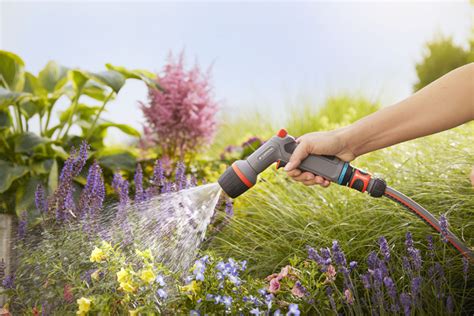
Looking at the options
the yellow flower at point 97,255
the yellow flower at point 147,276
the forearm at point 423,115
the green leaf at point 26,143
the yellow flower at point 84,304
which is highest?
the forearm at point 423,115

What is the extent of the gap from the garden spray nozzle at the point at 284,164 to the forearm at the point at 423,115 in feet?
0.45

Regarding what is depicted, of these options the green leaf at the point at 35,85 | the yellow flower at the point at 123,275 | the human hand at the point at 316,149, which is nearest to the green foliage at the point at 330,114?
the green leaf at the point at 35,85

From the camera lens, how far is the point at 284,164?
2125mm

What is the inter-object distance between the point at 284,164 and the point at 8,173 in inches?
86.2

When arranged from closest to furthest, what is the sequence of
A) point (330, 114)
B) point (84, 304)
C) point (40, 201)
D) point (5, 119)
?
point (84, 304)
point (40, 201)
point (5, 119)
point (330, 114)

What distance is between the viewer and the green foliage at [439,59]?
Answer: 10570mm

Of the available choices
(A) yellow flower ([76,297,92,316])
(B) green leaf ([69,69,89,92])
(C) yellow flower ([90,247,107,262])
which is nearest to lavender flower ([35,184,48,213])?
(C) yellow flower ([90,247,107,262])

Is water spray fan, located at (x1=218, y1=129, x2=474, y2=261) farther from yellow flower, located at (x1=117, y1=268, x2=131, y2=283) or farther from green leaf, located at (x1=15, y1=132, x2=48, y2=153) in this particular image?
green leaf, located at (x1=15, y1=132, x2=48, y2=153)

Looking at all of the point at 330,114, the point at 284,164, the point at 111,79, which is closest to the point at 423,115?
the point at 284,164

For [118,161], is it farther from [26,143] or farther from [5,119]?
[5,119]

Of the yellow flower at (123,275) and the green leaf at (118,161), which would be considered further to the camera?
the green leaf at (118,161)

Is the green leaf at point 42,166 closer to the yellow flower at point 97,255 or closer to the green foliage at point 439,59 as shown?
the yellow flower at point 97,255

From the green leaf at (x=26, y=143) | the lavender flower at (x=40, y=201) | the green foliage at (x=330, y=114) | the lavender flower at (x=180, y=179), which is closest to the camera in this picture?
the lavender flower at (x=40, y=201)

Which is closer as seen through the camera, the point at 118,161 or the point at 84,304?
the point at 84,304
